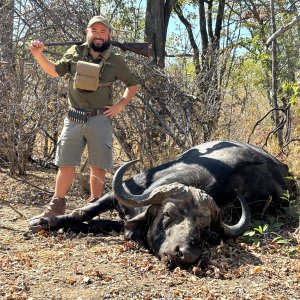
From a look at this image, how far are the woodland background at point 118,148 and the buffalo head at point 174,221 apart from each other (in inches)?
5.9

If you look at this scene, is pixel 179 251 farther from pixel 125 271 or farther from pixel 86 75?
pixel 86 75

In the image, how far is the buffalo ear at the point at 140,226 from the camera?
4.84 m

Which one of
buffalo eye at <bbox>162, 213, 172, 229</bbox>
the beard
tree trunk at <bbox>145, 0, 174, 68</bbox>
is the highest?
tree trunk at <bbox>145, 0, 174, 68</bbox>

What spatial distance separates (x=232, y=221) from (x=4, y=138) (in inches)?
136

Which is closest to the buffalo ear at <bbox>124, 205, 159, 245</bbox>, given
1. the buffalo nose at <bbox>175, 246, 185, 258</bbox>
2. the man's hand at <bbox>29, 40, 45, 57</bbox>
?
the buffalo nose at <bbox>175, 246, 185, 258</bbox>

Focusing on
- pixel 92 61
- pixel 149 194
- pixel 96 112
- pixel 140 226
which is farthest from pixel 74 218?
pixel 92 61

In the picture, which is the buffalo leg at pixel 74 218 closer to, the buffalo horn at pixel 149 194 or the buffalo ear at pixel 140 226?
the buffalo ear at pixel 140 226

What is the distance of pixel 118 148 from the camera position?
7977 mm

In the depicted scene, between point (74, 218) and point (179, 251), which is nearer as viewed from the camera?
point (179, 251)

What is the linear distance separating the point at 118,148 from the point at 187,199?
3.45 m

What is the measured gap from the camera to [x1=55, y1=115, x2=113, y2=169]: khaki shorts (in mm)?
5621

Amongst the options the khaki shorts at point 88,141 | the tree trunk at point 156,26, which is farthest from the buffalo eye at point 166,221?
the tree trunk at point 156,26

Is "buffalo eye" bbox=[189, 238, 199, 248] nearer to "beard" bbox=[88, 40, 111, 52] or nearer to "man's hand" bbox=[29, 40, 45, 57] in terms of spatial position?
"beard" bbox=[88, 40, 111, 52]

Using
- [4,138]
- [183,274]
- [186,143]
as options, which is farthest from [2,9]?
[183,274]
